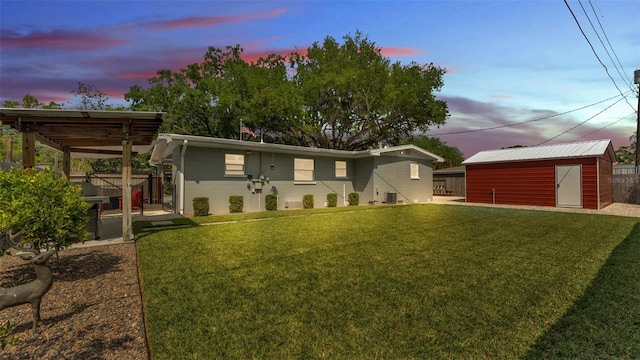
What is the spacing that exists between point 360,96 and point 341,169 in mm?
9917

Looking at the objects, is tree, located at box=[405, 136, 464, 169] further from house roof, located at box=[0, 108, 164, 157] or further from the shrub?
the shrub

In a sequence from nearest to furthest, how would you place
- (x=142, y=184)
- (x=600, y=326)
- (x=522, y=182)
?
1. (x=600, y=326)
2. (x=142, y=184)
3. (x=522, y=182)

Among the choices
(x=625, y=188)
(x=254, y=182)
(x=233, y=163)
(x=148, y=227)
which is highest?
(x=233, y=163)

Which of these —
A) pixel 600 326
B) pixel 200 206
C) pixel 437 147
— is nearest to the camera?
pixel 600 326

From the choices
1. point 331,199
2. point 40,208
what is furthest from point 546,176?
point 40,208

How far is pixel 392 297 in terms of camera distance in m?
3.42

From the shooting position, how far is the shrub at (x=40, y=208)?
3.39 meters

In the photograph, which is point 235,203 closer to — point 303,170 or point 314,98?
point 303,170

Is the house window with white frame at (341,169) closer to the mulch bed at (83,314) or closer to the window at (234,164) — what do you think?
the window at (234,164)

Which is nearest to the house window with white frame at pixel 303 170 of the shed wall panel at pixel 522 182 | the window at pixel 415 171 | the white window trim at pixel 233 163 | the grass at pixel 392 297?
the white window trim at pixel 233 163

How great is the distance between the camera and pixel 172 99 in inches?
1048

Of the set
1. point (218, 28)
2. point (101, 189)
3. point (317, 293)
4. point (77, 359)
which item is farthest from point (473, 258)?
point (101, 189)

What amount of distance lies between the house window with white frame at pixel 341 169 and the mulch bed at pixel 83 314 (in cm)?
1232

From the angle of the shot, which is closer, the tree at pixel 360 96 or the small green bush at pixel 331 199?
the small green bush at pixel 331 199
